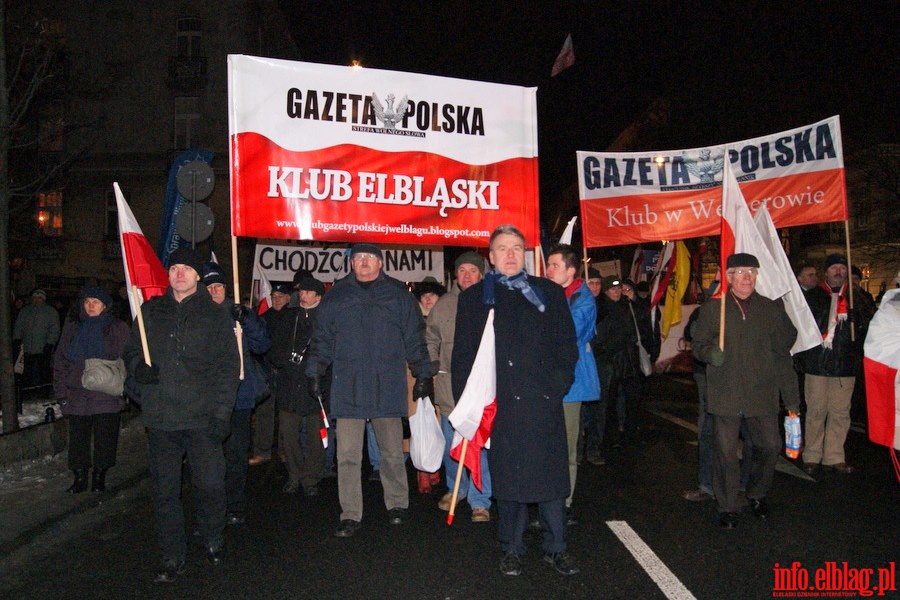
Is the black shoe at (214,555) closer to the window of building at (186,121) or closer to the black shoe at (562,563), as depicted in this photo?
the black shoe at (562,563)

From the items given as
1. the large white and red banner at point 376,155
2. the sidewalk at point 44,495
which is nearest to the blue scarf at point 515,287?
the large white and red banner at point 376,155

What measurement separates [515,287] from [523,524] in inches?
59.6

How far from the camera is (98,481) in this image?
718 cm

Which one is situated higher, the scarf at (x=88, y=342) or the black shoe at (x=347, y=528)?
the scarf at (x=88, y=342)

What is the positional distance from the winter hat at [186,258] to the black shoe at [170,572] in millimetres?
1863

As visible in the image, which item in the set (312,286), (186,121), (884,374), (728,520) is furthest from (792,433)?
(186,121)

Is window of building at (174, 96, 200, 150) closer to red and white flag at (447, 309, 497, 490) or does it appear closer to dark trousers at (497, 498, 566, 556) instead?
red and white flag at (447, 309, 497, 490)

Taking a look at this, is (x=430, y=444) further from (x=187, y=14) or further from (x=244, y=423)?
(x=187, y=14)

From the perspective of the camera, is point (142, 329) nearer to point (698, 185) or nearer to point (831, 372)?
point (831, 372)

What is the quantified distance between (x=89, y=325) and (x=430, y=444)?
3409 millimetres

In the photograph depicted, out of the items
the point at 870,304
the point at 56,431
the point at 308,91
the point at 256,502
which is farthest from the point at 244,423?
the point at 870,304

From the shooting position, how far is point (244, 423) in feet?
20.5

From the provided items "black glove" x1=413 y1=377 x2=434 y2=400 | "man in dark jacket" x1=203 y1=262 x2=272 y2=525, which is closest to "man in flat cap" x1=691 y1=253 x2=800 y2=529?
"black glove" x1=413 y1=377 x2=434 y2=400

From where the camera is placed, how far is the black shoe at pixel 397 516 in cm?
593
